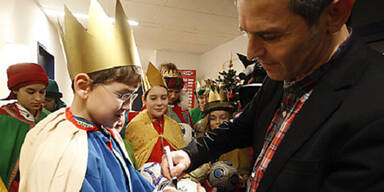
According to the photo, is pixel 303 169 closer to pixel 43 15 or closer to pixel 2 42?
pixel 2 42

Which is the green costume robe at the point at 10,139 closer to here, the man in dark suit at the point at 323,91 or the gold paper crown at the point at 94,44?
the gold paper crown at the point at 94,44

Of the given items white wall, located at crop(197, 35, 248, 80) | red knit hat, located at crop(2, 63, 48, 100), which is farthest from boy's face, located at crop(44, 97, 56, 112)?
white wall, located at crop(197, 35, 248, 80)

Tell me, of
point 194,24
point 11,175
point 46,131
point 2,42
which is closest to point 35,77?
point 11,175

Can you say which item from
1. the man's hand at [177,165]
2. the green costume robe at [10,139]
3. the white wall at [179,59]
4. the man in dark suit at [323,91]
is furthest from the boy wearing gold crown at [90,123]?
the white wall at [179,59]

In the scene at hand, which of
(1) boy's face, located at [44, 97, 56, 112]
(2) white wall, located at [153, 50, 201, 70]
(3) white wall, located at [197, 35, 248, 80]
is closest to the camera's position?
(1) boy's face, located at [44, 97, 56, 112]

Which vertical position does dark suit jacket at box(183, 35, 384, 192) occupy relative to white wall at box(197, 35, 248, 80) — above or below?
below

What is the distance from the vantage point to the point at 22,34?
10.7ft

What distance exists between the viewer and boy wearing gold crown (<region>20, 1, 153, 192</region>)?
29.6 inches

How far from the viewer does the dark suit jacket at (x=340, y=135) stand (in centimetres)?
50

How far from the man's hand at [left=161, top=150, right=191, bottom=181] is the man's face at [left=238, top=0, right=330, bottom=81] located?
55 cm

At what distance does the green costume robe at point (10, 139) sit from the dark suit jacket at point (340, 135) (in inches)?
73.3

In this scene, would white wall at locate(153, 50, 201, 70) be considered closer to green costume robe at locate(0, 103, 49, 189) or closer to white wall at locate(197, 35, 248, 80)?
white wall at locate(197, 35, 248, 80)

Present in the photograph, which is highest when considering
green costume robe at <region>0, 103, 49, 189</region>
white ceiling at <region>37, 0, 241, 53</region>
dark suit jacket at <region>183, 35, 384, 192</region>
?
white ceiling at <region>37, 0, 241, 53</region>

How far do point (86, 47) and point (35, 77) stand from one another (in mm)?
1302
